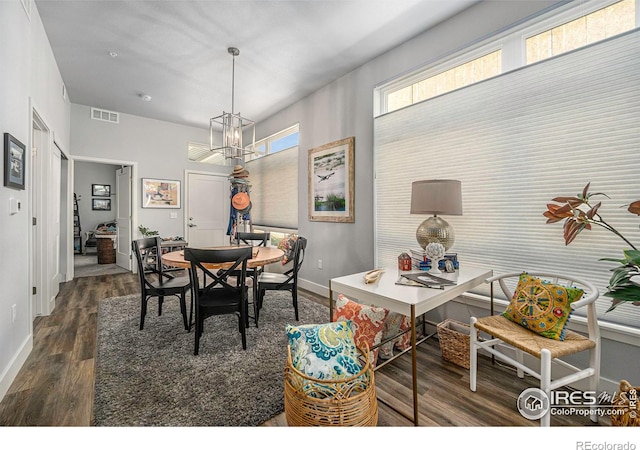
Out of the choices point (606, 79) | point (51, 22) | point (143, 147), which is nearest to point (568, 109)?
point (606, 79)

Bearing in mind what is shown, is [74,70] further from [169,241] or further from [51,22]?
[169,241]

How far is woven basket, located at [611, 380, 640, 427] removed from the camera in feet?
3.73

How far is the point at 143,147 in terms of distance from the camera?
5.16 metres

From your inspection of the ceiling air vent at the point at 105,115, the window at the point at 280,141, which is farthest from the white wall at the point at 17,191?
the window at the point at 280,141

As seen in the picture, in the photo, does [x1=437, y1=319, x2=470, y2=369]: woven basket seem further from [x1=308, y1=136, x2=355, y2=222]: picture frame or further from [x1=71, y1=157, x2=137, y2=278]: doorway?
[x1=71, y1=157, x2=137, y2=278]: doorway

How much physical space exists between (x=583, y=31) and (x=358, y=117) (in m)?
2.00

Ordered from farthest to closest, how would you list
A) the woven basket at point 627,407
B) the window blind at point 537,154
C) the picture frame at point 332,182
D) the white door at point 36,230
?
the picture frame at point 332,182 < the white door at point 36,230 < the window blind at point 537,154 < the woven basket at point 627,407

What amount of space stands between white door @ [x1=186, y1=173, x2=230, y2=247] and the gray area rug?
2903 millimetres

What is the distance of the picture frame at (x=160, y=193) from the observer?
5.21 m

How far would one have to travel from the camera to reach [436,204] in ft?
6.87

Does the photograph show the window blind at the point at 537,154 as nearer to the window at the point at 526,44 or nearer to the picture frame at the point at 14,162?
the window at the point at 526,44

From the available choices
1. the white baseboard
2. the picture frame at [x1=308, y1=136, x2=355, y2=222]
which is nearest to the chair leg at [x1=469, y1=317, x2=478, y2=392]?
the picture frame at [x1=308, y1=136, x2=355, y2=222]

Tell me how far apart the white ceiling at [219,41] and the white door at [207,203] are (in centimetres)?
192
